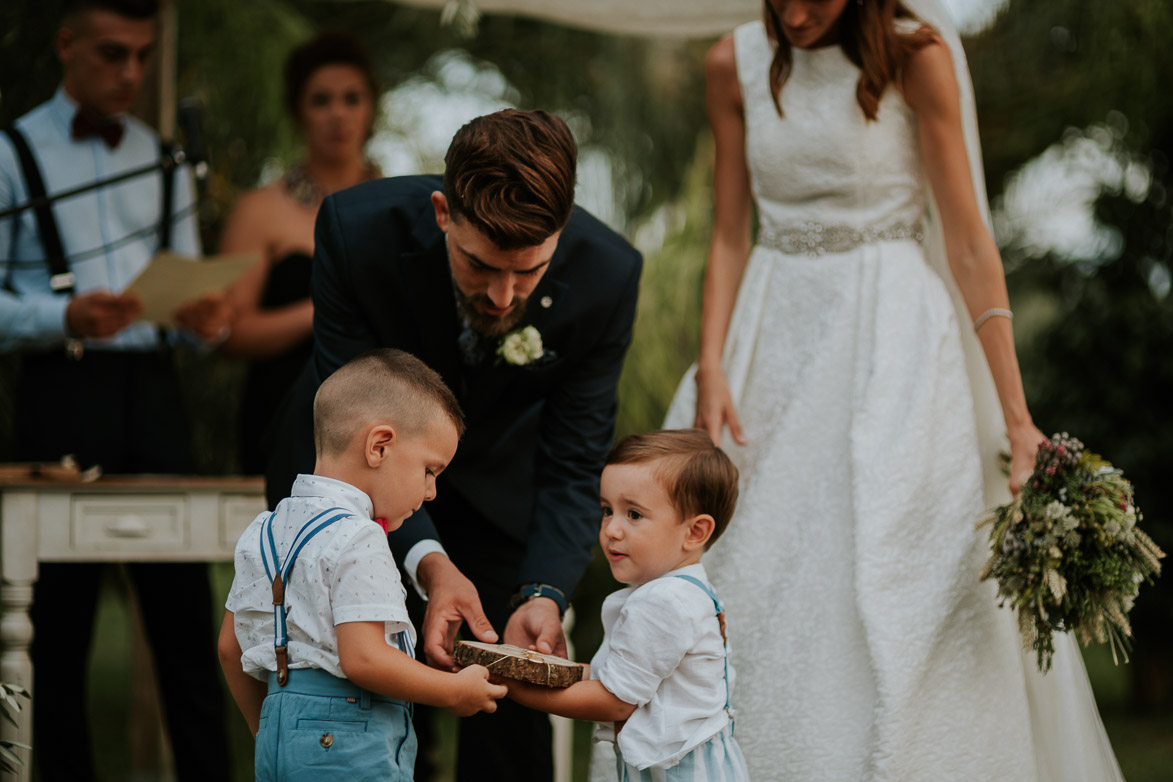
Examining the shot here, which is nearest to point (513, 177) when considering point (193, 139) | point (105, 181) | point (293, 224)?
point (105, 181)

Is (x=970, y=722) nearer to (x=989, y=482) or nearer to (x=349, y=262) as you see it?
(x=989, y=482)

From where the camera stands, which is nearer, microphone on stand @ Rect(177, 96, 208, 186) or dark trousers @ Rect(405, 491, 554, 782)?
dark trousers @ Rect(405, 491, 554, 782)

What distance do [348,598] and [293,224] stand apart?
269 centimetres

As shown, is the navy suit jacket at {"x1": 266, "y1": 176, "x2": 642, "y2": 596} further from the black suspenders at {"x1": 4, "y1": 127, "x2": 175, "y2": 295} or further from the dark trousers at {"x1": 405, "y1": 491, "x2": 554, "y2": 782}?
the black suspenders at {"x1": 4, "y1": 127, "x2": 175, "y2": 295}

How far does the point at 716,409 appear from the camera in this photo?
3.04 meters

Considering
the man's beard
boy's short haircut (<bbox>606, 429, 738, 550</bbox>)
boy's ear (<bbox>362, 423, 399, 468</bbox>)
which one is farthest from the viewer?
the man's beard

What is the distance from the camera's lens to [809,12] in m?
2.93

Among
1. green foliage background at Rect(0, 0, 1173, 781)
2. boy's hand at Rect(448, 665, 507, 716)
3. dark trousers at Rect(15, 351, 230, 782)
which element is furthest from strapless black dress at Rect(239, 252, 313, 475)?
boy's hand at Rect(448, 665, 507, 716)

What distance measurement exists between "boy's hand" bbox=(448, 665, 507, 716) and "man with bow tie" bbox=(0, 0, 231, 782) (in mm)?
2003

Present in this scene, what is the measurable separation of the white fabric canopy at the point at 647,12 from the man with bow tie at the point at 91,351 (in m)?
1.18

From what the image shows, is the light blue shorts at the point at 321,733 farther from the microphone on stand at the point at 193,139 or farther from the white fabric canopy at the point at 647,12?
the white fabric canopy at the point at 647,12

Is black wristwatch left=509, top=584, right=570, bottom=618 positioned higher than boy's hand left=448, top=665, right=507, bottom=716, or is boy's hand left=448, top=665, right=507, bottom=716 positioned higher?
black wristwatch left=509, top=584, right=570, bottom=618

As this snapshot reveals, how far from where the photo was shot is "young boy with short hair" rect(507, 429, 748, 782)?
226 centimetres

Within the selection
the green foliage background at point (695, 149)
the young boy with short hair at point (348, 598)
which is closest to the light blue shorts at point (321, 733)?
the young boy with short hair at point (348, 598)
